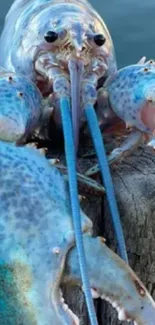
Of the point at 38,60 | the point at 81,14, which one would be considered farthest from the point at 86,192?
the point at 81,14

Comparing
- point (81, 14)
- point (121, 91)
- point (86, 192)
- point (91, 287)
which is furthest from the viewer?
point (81, 14)

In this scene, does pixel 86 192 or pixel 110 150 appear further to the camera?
pixel 110 150

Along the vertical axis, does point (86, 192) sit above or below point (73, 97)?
below

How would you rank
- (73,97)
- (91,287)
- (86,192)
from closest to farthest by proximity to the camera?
(91,287)
(86,192)
(73,97)

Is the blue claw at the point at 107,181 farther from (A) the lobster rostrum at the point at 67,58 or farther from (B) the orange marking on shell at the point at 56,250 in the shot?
(B) the orange marking on shell at the point at 56,250

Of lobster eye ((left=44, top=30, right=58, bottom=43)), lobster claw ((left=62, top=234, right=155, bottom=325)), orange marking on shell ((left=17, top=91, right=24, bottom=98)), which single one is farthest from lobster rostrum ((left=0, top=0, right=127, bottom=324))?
lobster claw ((left=62, top=234, right=155, bottom=325))

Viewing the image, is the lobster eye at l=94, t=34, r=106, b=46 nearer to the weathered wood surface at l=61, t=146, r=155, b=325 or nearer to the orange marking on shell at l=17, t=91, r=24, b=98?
the orange marking on shell at l=17, t=91, r=24, b=98

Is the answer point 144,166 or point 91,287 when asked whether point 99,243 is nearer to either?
point 91,287
